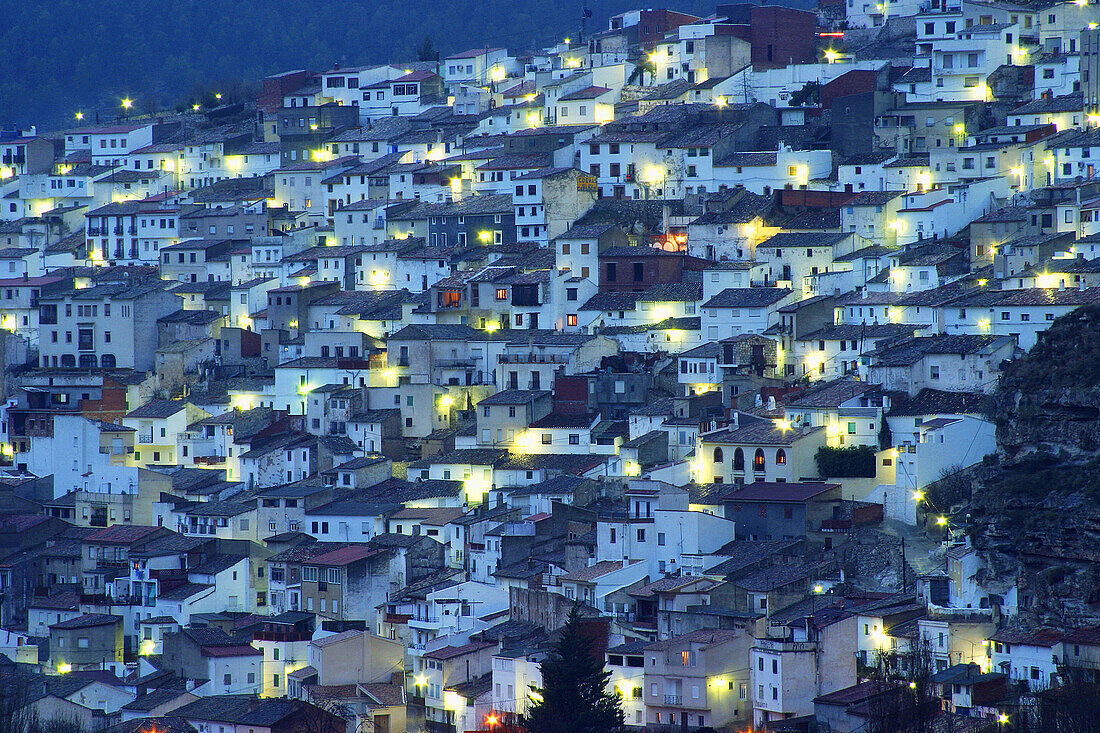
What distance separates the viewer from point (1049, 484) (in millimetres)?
47719

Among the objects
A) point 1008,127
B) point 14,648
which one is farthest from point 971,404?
point 14,648

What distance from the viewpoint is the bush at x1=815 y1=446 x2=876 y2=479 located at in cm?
5356

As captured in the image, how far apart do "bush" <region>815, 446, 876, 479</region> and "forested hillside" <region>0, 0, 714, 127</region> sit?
60228 mm

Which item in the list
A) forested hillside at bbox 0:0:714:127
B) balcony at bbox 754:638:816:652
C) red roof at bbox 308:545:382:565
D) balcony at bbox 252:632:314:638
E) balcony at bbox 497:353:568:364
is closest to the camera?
balcony at bbox 754:638:816:652

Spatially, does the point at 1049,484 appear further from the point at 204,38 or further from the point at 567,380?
the point at 204,38

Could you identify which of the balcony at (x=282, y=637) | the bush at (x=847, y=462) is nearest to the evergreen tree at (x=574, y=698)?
the balcony at (x=282, y=637)

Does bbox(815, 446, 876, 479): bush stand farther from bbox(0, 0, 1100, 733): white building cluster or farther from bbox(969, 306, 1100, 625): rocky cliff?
bbox(969, 306, 1100, 625): rocky cliff

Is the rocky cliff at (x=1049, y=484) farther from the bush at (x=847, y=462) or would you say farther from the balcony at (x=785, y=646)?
the balcony at (x=785, y=646)

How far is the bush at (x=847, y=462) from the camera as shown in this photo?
53.6 meters

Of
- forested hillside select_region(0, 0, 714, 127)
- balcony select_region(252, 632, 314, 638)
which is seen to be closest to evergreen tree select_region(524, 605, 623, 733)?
balcony select_region(252, 632, 314, 638)

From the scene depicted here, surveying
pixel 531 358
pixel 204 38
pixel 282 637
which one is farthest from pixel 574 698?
pixel 204 38

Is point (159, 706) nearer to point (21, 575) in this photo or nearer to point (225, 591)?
point (225, 591)

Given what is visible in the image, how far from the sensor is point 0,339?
238 feet

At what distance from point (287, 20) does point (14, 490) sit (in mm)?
71524
